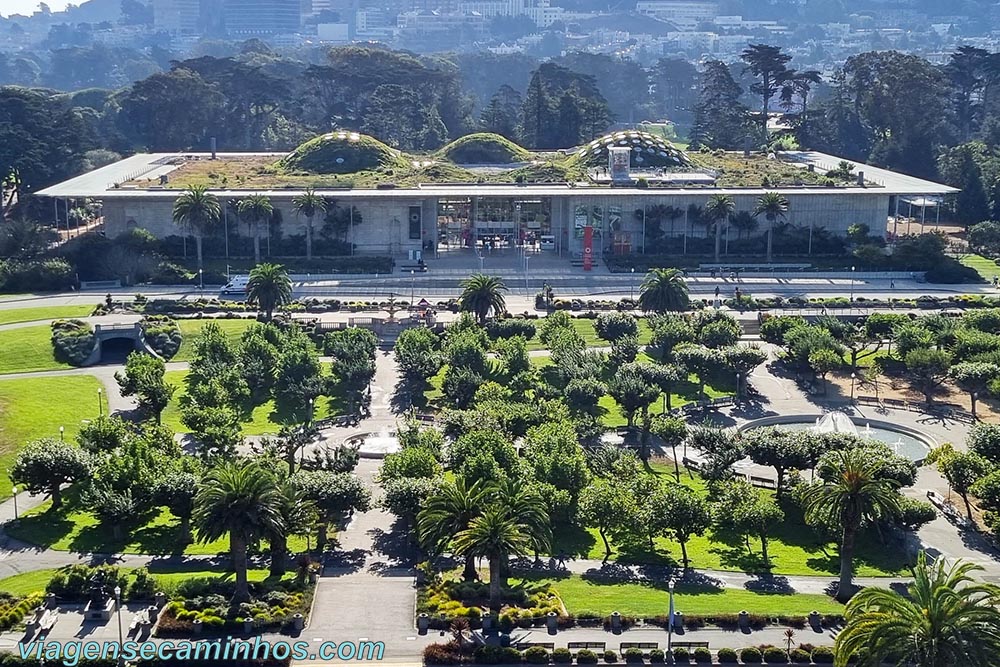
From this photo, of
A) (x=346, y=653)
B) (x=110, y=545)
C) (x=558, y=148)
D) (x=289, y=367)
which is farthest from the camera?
(x=558, y=148)

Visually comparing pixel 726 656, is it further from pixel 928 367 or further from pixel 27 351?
pixel 27 351

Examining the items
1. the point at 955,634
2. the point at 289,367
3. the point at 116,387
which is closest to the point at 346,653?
the point at 955,634

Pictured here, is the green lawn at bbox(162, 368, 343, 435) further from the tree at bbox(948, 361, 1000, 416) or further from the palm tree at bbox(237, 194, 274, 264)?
the tree at bbox(948, 361, 1000, 416)

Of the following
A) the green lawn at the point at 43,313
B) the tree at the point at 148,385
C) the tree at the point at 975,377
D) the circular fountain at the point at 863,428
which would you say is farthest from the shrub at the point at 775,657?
the green lawn at the point at 43,313

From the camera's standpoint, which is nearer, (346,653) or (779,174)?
(346,653)

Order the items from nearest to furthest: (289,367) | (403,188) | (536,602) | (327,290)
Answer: (536,602) < (289,367) < (327,290) < (403,188)

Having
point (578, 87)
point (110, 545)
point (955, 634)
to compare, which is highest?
point (578, 87)

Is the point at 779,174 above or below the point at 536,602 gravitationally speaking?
above

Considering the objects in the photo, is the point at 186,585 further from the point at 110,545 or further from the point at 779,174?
the point at 779,174
